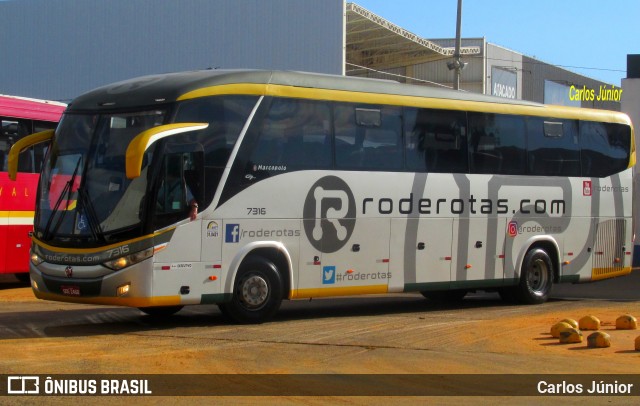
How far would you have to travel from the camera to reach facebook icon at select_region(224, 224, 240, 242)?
13664 mm

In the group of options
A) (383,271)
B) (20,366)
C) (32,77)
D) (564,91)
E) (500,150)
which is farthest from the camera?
(564,91)

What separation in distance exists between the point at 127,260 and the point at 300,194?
117 inches

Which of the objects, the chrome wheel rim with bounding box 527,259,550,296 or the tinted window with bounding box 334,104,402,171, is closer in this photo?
the tinted window with bounding box 334,104,402,171

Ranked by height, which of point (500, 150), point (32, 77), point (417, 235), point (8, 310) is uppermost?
point (32, 77)

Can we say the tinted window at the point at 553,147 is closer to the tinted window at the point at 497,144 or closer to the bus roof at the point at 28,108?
the tinted window at the point at 497,144

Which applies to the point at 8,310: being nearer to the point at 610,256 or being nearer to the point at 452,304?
the point at 452,304

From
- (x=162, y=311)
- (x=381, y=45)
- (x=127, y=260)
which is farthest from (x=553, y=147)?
(x=381, y=45)

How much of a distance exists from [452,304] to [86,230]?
27.4 ft

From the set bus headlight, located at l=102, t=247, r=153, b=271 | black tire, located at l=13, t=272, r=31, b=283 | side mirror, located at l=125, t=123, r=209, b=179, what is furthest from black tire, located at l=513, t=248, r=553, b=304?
black tire, located at l=13, t=272, r=31, b=283

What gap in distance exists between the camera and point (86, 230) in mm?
12938

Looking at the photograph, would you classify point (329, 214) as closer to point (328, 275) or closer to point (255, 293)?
point (328, 275)

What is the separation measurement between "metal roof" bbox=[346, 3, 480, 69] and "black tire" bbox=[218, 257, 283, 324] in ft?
85.5

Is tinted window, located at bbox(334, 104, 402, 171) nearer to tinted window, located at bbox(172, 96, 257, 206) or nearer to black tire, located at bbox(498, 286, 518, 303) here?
tinted window, located at bbox(172, 96, 257, 206)

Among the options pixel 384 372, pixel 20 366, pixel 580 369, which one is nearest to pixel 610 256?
pixel 580 369
